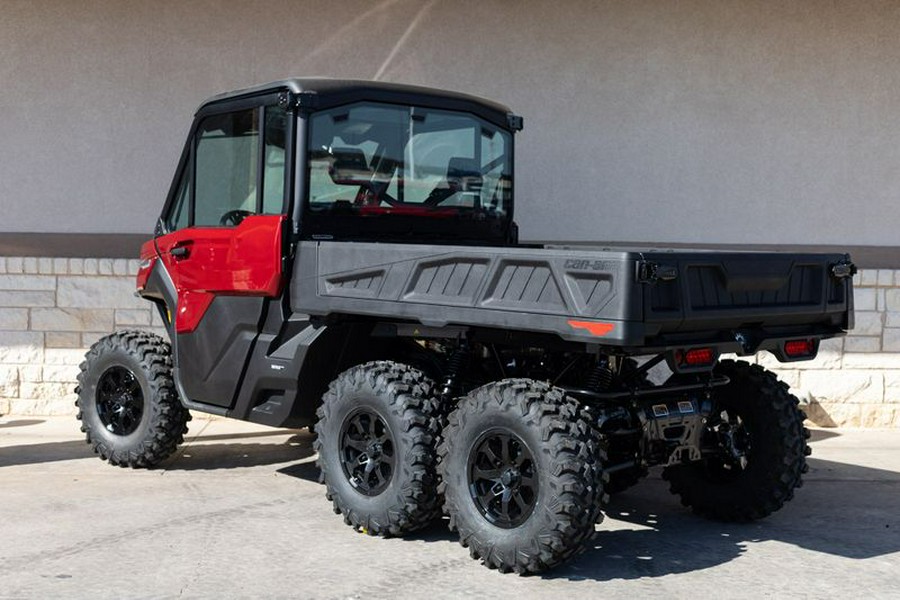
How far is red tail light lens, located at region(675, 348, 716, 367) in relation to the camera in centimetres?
530

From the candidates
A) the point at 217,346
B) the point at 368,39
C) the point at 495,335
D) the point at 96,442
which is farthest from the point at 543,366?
the point at 368,39

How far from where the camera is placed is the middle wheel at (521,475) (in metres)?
5.04

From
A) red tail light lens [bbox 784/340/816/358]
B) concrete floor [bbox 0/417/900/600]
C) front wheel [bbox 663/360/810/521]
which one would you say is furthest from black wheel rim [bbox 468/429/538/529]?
red tail light lens [bbox 784/340/816/358]

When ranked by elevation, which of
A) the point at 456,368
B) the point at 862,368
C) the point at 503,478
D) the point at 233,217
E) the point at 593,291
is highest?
the point at 233,217

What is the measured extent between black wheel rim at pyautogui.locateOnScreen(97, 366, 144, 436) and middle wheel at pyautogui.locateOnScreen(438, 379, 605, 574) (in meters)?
2.84

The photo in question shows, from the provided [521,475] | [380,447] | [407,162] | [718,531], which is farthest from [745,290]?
[407,162]

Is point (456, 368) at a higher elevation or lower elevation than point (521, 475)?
higher

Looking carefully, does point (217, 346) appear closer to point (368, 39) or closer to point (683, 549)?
point (683, 549)

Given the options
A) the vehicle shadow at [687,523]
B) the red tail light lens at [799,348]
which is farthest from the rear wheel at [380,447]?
the red tail light lens at [799,348]

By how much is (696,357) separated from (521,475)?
0.96 m

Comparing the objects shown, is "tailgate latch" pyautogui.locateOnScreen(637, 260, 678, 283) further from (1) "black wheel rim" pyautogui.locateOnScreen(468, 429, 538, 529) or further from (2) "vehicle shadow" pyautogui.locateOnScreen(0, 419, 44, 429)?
(2) "vehicle shadow" pyautogui.locateOnScreen(0, 419, 44, 429)

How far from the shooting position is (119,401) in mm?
7637

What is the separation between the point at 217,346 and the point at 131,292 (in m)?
2.97

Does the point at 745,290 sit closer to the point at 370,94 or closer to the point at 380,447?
the point at 380,447
